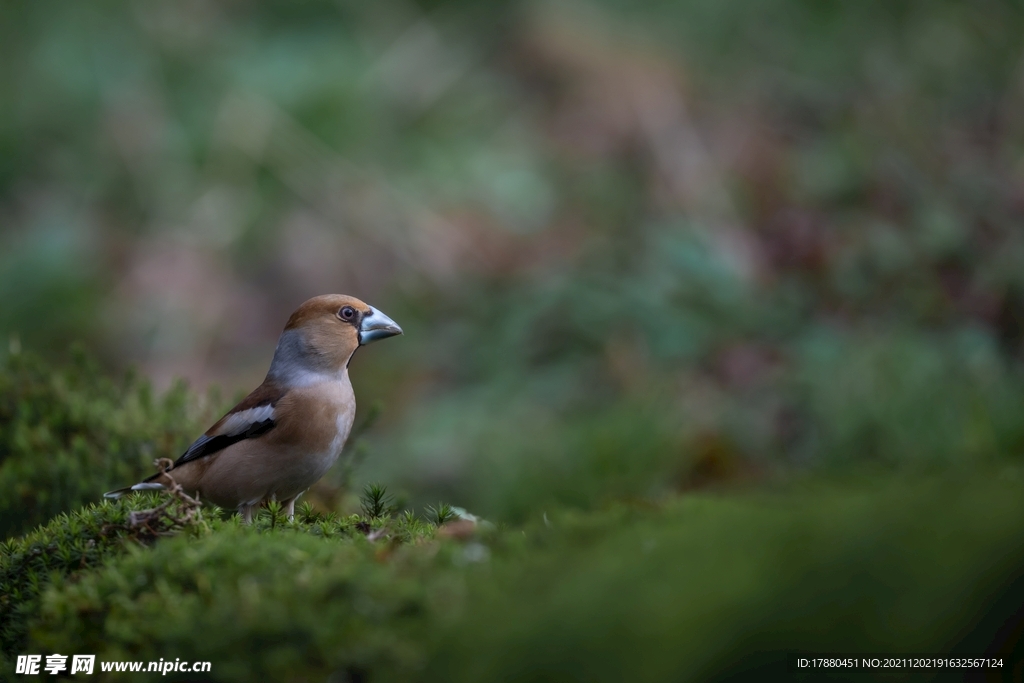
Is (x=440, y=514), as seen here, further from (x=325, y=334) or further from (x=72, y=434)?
(x=72, y=434)

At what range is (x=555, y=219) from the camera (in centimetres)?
1271

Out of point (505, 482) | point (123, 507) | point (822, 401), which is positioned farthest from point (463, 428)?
point (123, 507)

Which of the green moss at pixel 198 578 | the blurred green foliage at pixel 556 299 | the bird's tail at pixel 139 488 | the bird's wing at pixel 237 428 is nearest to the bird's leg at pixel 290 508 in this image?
the green moss at pixel 198 578

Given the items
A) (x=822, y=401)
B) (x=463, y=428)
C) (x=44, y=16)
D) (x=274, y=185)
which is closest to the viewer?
(x=822, y=401)

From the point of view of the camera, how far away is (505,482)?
738 centimetres

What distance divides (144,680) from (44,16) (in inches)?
544

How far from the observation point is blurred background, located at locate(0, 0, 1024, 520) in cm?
803

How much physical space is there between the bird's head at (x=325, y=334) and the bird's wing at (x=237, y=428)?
0.22m

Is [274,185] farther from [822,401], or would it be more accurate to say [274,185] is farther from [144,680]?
[144,680]

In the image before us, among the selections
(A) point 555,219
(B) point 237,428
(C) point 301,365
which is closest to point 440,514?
(B) point 237,428

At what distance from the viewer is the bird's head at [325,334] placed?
5.18 m

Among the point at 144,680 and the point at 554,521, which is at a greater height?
the point at 554,521

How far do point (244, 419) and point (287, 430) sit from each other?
0.99 feet

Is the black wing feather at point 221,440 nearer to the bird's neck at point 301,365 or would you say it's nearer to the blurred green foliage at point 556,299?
the bird's neck at point 301,365
